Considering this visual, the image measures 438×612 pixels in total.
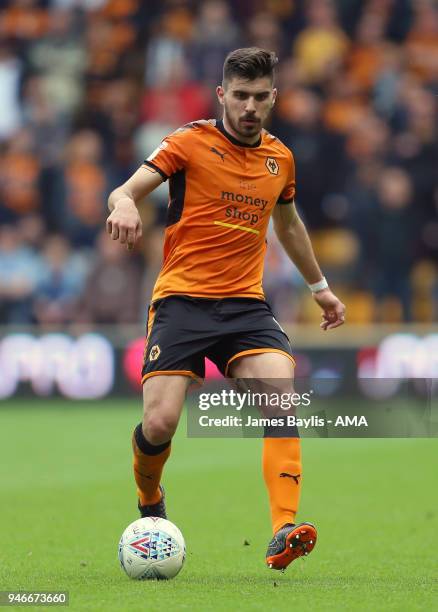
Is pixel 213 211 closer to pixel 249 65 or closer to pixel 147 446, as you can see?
pixel 249 65

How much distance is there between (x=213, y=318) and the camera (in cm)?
600

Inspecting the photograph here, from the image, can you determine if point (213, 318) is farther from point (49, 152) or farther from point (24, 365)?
point (49, 152)

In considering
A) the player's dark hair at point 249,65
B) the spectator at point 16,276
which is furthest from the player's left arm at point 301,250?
the spectator at point 16,276

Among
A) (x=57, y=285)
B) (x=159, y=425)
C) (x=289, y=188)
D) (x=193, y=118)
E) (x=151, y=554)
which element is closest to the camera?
(x=151, y=554)

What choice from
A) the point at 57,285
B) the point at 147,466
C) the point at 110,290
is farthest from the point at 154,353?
the point at 57,285

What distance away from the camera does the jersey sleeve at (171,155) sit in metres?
5.89

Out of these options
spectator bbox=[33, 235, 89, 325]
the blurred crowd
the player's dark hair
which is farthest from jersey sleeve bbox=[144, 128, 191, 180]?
spectator bbox=[33, 235, 89, 325]

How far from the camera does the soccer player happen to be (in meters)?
5.86

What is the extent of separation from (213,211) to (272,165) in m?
0.37

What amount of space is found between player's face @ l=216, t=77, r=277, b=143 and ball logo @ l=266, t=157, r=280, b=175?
188 millimetres

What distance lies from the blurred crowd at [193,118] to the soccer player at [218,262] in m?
8.89

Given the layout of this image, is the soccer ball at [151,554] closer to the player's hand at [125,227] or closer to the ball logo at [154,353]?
the ball logo at [154,353]

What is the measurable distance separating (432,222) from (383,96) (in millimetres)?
1940

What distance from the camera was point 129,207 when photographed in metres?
5.46
